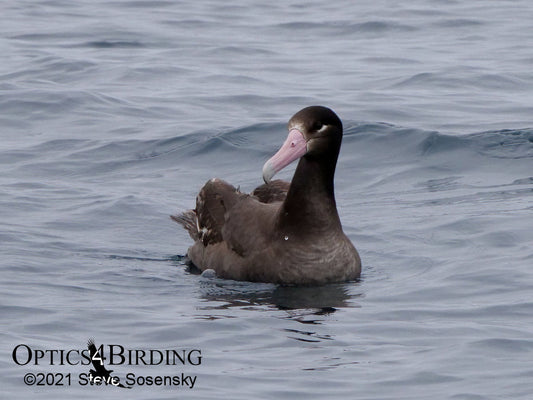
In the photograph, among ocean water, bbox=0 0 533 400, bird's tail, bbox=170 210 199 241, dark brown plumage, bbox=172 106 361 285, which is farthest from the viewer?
bird's tail, bbox=170 210 199 241

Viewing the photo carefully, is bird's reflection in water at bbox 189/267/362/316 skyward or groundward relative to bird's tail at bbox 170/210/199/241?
groundward

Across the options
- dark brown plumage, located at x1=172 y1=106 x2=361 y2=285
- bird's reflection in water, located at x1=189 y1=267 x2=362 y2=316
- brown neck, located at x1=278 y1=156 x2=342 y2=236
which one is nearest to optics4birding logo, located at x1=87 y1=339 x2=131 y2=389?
bird's reflection in water, located at x1=189 y1=267 x2=362 y2=316

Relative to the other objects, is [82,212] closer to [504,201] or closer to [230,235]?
[230,235]

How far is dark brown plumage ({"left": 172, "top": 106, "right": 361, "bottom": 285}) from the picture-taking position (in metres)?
11.4

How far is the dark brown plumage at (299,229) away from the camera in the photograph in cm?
1138

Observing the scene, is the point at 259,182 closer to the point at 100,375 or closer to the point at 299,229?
the point at 299,229

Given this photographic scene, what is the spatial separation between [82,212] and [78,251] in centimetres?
144

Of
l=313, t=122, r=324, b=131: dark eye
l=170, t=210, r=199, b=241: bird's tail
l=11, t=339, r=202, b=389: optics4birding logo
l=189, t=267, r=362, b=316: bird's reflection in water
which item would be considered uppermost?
l=313, t=122, r=324, b=131: dark eye

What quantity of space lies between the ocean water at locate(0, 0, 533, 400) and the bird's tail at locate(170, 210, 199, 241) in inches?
7.7

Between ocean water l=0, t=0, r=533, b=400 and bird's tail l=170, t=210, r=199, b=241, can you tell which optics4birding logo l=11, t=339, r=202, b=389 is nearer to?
ocean water l=0, t=0, r=533, b=400

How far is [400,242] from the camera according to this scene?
12875 mm

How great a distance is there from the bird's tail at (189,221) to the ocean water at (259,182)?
196 mm

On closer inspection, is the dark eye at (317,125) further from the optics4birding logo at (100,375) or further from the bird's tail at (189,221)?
the optics4birding logo at (100,375)

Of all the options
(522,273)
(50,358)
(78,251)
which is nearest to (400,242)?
(522,273)
